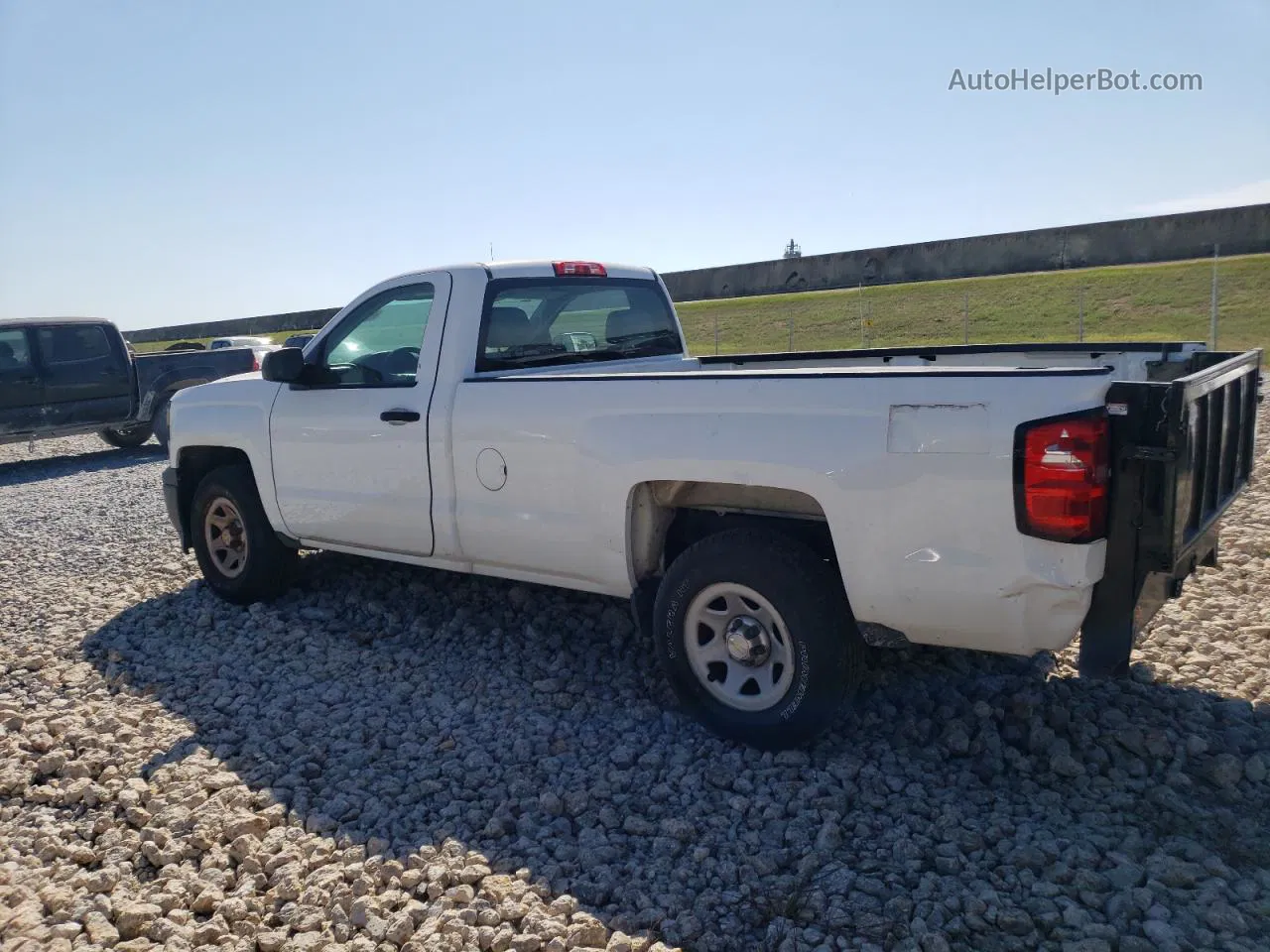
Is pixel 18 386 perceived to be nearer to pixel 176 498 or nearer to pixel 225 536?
pixel 176 498

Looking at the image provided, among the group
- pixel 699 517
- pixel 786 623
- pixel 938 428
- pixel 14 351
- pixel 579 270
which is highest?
pixel 579 270

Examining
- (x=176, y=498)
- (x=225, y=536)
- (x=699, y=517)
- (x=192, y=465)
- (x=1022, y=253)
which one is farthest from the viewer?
(x=1022, y=253)

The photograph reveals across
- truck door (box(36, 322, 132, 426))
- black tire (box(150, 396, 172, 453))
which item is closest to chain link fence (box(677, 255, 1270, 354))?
black tire (box(150, 396, 172, 453))

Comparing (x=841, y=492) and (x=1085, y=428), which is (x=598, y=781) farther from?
(x=1085, y=428)

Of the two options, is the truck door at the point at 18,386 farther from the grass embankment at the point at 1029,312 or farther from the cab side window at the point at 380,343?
the grass embankment at the point at 1029,312

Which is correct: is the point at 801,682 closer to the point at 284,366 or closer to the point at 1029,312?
the point at 284,366

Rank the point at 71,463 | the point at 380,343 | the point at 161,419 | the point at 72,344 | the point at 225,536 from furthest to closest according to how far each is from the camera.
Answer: the point at 71,463
the point at 161,419
the point at 72,344
the point at 225,536
the point at 380,343

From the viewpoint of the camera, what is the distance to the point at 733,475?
13.0 feet

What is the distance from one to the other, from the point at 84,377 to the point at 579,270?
1010 cm

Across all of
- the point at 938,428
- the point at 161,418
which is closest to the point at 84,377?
the point at 161,418

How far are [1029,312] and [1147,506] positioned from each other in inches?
1177

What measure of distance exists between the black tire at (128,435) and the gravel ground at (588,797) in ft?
31.2

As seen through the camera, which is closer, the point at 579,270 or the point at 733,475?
the point at 733,475

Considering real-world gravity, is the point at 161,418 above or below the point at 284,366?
below
